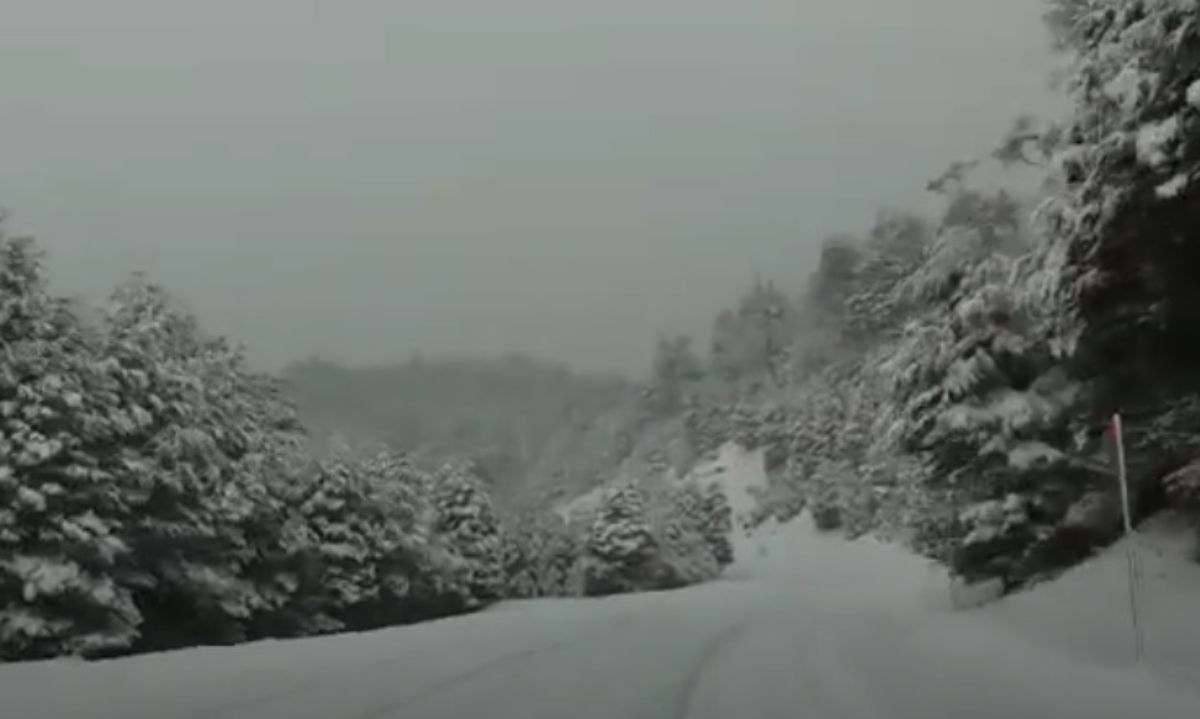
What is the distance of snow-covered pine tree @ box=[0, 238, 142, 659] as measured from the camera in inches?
1061

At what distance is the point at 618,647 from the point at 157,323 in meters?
18.6

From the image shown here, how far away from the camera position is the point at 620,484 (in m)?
70.3

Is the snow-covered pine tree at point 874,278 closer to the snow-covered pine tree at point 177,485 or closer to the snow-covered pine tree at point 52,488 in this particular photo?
the snow-covered pine tree at point 177,485

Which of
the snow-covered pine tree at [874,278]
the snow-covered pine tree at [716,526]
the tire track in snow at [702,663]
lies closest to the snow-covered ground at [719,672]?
the tire track in snow at [702,663]

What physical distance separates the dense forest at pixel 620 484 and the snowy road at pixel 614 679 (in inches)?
111

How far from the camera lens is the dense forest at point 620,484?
14.7 metres

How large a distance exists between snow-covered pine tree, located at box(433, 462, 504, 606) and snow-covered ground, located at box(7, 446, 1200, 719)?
30.3 meters

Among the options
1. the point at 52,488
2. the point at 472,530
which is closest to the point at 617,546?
the point at 472,530

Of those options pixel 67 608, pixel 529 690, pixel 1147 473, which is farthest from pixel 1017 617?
pixel 67 608

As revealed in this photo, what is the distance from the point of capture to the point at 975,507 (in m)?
22.3

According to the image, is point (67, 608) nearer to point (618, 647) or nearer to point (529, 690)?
point (618, 647)

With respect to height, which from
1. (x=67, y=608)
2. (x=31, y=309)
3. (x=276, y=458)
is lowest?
(x=67, y=608)

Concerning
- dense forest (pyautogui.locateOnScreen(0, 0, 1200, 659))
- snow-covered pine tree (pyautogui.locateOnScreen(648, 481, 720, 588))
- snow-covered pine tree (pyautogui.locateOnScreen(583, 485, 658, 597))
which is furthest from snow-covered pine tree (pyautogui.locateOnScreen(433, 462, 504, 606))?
snow-covered pine tree (pyautogui.locateOnScreen(648, 481, 720, 588))

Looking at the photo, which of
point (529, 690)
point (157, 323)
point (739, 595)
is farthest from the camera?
point (739, 595)
